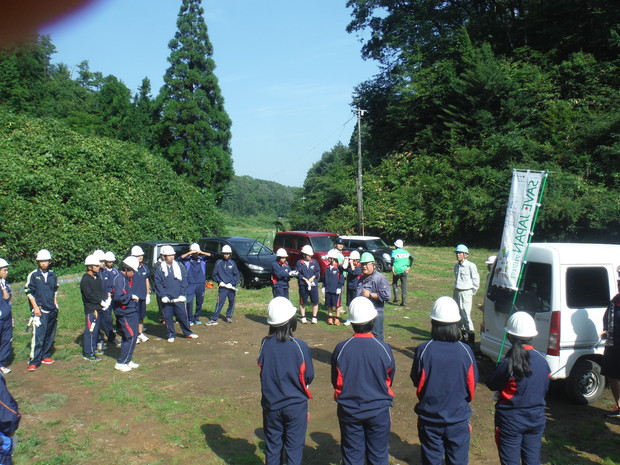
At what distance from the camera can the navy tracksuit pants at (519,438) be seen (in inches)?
153

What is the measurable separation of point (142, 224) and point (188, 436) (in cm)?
1765

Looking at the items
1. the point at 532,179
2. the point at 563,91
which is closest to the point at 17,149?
the point at 532,179

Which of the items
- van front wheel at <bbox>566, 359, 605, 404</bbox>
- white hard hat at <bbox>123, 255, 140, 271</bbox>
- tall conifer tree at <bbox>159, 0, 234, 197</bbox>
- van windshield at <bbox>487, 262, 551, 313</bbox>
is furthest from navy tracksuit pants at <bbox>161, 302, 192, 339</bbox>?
tall conifer tree at <bbox>159, 0, 234, 197</bbox>

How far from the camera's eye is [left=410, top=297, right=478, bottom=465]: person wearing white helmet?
378 cm

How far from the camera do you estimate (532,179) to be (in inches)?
261

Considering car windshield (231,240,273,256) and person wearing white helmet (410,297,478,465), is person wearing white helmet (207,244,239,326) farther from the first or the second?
person wearing white helmet (410,297,478,465)

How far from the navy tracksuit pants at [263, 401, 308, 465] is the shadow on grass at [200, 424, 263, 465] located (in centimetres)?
104

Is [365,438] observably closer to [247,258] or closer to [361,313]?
[361,313]

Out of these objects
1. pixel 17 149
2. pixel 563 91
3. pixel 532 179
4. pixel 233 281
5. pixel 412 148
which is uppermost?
pixel 563 91

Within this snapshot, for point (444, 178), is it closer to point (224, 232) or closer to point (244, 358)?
point (224, 232)

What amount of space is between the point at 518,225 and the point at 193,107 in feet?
97.7

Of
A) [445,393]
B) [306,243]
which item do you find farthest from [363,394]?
[306,243]

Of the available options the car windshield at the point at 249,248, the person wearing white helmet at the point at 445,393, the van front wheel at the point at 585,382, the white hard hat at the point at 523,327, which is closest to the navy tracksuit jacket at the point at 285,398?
the person wearing white helmet at the point at 445,393

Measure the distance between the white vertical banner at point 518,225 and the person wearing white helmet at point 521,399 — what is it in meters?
2.74
